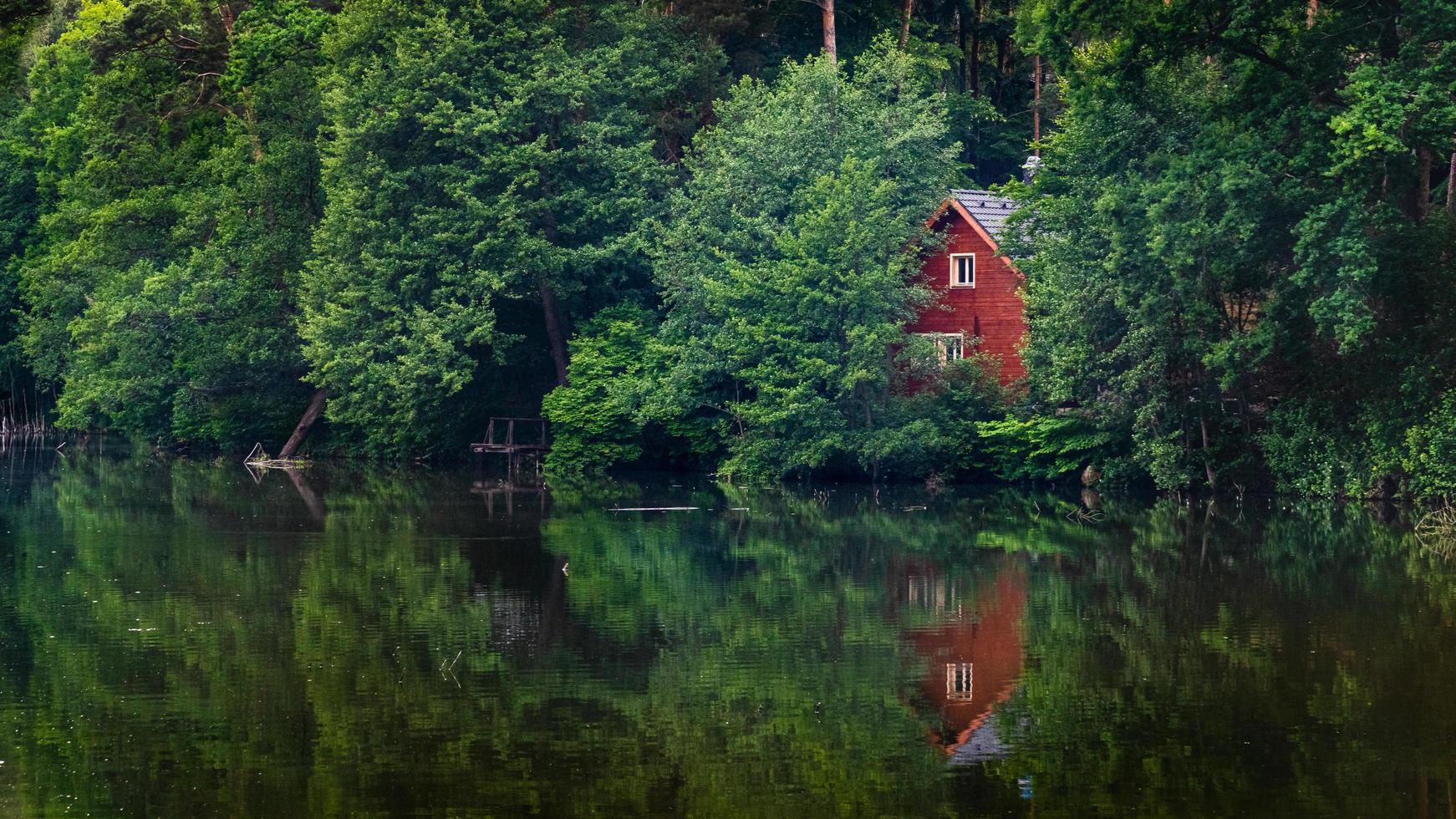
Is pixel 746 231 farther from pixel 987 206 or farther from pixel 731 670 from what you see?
pixel 731 670

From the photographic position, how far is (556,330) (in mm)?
49656

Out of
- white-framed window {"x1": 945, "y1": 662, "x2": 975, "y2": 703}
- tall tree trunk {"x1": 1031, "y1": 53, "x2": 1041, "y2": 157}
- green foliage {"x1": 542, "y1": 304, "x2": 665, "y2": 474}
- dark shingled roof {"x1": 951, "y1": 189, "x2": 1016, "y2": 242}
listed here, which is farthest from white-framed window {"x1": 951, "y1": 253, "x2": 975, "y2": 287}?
white-framed window {"x1": 945, "y1": 662, "x2": 975, "y2": 703}

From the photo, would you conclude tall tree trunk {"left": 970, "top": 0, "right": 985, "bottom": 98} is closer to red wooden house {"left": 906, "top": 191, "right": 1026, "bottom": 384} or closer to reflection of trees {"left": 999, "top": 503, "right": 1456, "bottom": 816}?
red wooden house {"left": 906, "top": 191, "right": 1026, "bottom": 384}

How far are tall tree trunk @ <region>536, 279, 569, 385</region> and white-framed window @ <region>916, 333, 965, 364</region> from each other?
1040 cm

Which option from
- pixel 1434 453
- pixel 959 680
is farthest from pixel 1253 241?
pixel 959 680

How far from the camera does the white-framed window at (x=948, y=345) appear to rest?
4262 cm

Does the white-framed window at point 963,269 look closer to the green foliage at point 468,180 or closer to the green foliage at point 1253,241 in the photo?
the green foliage at point 468,180

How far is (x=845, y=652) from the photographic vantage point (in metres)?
19.5

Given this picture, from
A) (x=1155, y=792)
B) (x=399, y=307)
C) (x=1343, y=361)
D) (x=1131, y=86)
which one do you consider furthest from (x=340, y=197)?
(x=1155, y=792)

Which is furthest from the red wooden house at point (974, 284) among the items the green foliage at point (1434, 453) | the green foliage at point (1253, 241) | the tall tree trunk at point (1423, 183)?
the green foliage at point (1434, 453)

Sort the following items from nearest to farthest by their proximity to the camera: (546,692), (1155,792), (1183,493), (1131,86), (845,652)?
(1155,792) → (546,692) → (845,652) → (1131,86) → (1183,493)

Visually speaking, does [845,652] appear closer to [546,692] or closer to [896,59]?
[546,692]

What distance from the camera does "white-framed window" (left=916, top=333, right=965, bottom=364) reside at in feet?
140

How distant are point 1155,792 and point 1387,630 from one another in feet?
25.6
